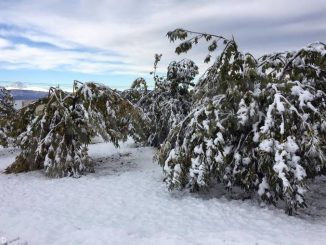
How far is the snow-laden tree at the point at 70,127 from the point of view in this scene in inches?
391

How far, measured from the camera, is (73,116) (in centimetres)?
1048

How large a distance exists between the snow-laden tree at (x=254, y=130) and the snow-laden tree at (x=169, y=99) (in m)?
4.84

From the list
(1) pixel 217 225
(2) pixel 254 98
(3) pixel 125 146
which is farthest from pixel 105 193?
(3) pixel 125 146

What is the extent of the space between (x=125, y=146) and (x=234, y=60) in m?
7.77

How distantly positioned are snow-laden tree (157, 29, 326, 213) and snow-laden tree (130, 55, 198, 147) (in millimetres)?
4844

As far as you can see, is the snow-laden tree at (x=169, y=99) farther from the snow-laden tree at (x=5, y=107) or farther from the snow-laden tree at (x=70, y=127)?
the snow-laden tree at (x=5, y=107)

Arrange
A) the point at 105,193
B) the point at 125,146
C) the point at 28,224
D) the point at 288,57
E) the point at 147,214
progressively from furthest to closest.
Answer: the point at 125,146
the point at 288,57
the point at 105,193
the point at 147,214
the point at 28,224

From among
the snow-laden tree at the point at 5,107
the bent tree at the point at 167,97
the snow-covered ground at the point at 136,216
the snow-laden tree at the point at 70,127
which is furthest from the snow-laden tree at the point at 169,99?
the snow-laden tree at the point at 5,107

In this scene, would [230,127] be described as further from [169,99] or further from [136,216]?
[169,99]

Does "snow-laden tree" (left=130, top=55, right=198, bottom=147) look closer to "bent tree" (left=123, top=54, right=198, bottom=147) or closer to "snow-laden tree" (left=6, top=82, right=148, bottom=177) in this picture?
"bent tree" (left=123, top=54, right=198, bottom=147)

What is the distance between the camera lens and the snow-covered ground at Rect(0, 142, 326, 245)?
555 centimetres

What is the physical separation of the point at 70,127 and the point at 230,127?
4197 mm

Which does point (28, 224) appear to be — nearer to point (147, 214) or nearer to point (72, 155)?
point (147, 214)

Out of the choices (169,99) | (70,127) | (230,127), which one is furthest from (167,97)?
(230,127)
